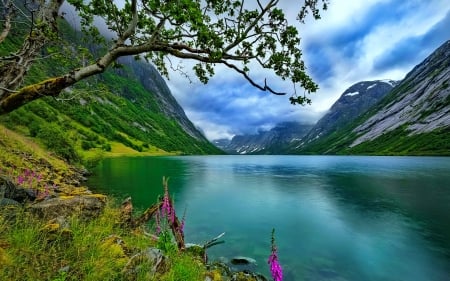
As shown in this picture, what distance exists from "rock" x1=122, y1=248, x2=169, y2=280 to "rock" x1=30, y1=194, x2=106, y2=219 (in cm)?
308

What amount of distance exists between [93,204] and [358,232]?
25.3m

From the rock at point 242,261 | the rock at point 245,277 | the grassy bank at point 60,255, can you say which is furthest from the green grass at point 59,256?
the rock at point 242,261

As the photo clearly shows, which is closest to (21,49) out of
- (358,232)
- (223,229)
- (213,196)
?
(223,229)

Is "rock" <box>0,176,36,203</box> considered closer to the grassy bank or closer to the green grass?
the grassy bank

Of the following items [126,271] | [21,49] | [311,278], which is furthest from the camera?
[311,278]

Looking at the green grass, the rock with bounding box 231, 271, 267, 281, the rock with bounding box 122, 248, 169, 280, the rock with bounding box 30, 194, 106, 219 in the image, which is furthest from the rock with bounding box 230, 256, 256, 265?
the rock with bounding box 122, 248, 169, 280

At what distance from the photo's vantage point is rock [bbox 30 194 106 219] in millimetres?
9430

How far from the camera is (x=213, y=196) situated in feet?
158

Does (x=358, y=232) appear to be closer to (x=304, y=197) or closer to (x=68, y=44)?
(x=304, y=197)

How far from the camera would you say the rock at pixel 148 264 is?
23.2 ft

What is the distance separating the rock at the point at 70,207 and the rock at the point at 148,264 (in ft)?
10.1

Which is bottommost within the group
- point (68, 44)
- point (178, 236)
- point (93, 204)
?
point (178, 236)

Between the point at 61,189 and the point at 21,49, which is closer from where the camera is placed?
the point at 21,49

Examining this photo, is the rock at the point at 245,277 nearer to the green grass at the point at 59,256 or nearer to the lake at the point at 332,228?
the lake at the point at 332,228
